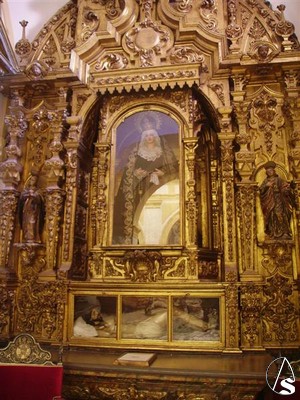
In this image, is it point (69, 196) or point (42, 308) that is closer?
point (42, 308)

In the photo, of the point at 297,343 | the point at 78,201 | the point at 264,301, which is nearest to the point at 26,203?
the point at 78,201

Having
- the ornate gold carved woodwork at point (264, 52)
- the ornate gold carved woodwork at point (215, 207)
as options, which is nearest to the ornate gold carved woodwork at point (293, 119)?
the ornate gold carved woodwork at point (264, 52)

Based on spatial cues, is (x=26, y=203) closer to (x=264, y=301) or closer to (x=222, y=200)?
(x=222, y=200)

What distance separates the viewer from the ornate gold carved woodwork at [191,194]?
15.6 ft

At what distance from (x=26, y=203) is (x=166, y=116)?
2.09m

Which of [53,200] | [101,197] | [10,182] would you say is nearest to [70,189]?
[53,200]

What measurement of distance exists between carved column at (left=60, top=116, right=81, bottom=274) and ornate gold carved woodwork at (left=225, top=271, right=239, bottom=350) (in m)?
1.87

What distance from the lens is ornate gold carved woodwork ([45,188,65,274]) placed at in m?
4.96

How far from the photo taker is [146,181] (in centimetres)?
511

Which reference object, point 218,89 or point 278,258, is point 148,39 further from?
point 278,258

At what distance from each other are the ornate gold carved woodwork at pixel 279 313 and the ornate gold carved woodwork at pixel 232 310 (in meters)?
0.35

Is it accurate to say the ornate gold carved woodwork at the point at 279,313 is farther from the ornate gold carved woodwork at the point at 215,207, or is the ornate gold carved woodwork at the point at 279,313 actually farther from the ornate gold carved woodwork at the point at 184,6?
the ornate gold carved woodwork at the point at 184,6

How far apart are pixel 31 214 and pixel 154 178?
160 cm

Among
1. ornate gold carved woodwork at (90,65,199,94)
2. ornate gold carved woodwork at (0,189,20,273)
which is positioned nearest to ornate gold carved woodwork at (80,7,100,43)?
ornate gold carved woodwork at (90,65,199,94)
